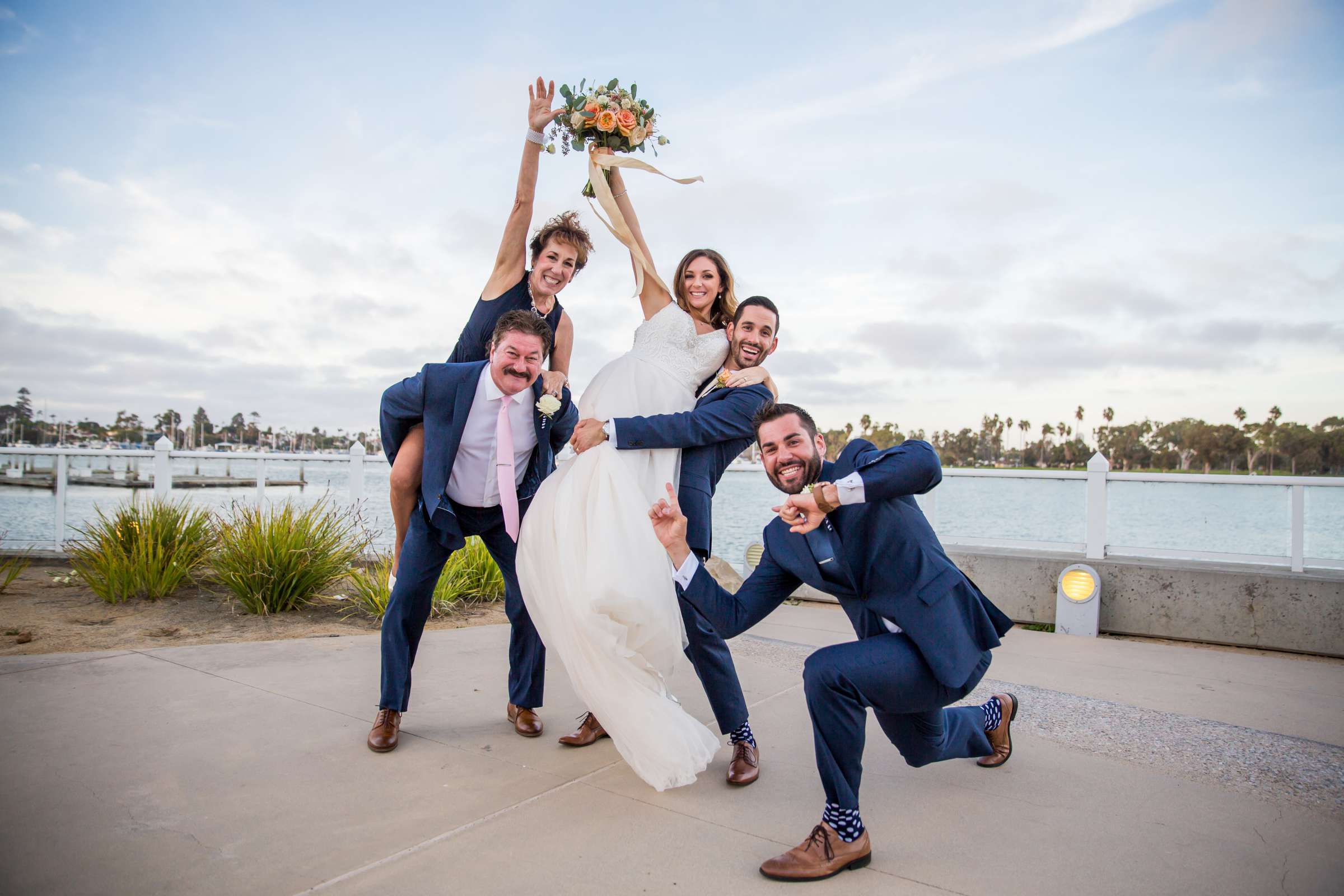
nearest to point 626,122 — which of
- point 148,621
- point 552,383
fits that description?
point 552,383

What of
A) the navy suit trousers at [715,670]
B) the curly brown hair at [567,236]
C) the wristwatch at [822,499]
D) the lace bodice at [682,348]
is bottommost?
the navy suit trousers at [715,670]

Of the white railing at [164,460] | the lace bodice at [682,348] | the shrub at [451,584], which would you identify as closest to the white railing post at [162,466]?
the white railing at [164,460]

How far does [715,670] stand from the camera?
2.76 m

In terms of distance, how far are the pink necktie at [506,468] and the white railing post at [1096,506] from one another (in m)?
5.22

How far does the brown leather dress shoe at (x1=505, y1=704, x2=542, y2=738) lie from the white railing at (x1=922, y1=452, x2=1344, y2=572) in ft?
10.9

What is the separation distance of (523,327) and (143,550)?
15.7ft

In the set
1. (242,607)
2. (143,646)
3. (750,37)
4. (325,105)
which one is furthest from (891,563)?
(325,105)

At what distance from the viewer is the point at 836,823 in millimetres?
2061

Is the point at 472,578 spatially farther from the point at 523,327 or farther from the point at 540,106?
the point at 540,106

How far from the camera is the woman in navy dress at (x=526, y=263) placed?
3.17 meters

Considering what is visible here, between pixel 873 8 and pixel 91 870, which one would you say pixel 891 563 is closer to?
pixel 91 870

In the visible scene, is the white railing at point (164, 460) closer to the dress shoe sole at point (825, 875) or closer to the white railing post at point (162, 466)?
the white railing post at point (162, 466)

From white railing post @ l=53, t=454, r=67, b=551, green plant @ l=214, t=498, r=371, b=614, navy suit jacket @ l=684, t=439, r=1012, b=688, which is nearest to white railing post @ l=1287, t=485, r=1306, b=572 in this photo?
navy suit jacket @ l=684, t=439, r=1012, b=688

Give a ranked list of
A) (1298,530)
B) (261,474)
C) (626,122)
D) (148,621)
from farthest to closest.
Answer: (261,474), (1298,530), (148,621), (626,122)
